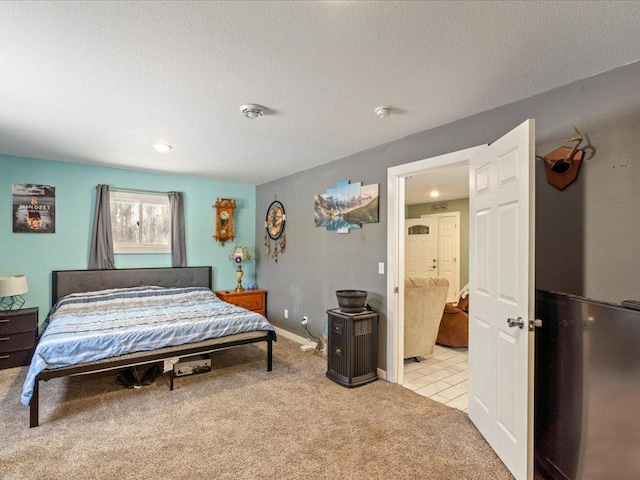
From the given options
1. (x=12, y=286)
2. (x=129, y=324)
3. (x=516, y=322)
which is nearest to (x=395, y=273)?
(x=516, y=322)

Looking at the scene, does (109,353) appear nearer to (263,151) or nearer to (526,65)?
(263,151)

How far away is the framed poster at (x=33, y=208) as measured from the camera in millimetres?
4250

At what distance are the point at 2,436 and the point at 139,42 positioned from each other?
2.79 meters

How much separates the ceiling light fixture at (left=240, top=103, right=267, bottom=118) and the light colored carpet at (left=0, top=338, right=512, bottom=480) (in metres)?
2.37

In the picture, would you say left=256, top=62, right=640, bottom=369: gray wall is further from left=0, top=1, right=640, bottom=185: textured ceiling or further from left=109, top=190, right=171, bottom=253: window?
left=109, top=190, right=171, bottom=253: window

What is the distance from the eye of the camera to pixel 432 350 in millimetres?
4238

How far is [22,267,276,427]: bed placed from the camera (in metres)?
2.78

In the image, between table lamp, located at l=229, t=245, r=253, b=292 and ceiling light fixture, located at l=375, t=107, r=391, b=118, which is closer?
ceiling light fixture, located at l=375, t=107, r=391, b=118

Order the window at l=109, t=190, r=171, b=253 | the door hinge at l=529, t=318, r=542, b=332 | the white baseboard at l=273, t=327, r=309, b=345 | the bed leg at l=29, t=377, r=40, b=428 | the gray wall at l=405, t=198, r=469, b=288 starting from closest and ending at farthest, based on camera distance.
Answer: the door hinge at l=529, t=318, r=542, b=332 < the bed leg at l=29, t=377, r=40, b=428 < the white baseboard at l=273, t=327, r=309, b=345 < the window at l=109, t=190, r=171, b=253 < the gray wall at l=405, t=198, r=469, b=288

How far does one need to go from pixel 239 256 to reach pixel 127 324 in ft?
8.05

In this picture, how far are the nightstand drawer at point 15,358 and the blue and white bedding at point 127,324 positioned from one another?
0.53 metres

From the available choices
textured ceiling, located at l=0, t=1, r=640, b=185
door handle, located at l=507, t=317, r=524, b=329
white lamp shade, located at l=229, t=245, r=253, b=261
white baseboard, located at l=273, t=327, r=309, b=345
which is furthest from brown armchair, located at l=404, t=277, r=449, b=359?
white lamp shade, located at l=229, t=245, r=253, b=261

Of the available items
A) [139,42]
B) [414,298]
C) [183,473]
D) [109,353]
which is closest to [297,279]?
[414,298]

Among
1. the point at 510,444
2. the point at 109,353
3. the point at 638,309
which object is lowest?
the point at 510,444
